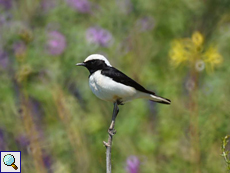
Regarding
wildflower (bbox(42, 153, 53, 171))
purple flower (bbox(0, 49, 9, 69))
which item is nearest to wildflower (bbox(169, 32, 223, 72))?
wildflower (bbox(42, 153, 53, 171))

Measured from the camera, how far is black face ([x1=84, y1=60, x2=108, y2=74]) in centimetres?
252

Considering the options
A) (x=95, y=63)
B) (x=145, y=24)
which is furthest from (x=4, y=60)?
(x=95, y=63)

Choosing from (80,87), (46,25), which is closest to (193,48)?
(80,87)

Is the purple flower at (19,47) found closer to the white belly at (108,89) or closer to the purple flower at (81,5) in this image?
the purple flower at (81,5)

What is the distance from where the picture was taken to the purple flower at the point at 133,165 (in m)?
3.52

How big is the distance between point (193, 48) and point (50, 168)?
45.8 inches

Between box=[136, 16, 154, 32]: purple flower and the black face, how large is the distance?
1.79m

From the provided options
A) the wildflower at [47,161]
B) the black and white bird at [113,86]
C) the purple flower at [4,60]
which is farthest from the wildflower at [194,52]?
the purple flower at [4,60]

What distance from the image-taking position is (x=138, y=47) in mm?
4133

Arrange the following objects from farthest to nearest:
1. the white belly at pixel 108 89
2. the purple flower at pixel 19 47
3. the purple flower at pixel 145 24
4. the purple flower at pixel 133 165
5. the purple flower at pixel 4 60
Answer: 1. the purple flower at pixel 145 24
2. the purple flower at pixel 4 60
3. the purple flower at pixel 133 165
4. the purple flower at pixel 19 47
5. the white belly at pixel 108 89

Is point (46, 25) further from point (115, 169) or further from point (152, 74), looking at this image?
point (115, 169)

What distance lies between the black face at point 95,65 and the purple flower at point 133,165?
46.1 inches

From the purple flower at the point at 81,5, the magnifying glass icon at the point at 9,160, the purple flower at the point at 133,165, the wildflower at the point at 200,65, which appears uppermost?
the purple flower at the point at 81,5

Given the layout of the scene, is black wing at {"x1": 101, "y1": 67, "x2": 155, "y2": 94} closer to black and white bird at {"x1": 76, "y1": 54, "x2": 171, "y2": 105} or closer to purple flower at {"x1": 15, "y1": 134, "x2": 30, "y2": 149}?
black and white bird at {"x1": 76, "y1": 54, "x2": 171, "y2": 105}
